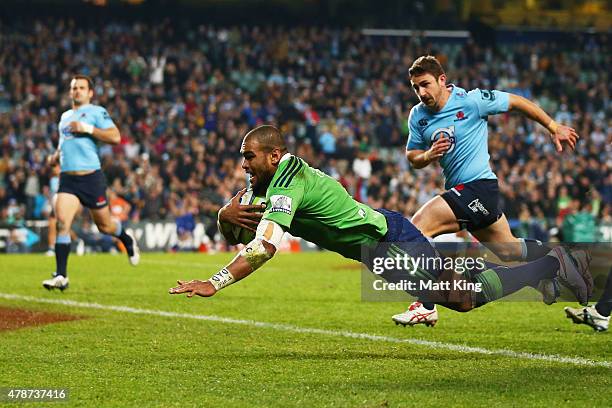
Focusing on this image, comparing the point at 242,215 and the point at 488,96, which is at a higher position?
the point at 488,96

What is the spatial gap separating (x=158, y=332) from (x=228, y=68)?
25471 mm

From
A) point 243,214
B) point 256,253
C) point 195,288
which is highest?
point 243,214

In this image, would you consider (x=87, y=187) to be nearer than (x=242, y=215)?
No

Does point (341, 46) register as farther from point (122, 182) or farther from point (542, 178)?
point (122, 182)

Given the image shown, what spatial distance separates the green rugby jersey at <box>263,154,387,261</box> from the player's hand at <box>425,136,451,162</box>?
112cm

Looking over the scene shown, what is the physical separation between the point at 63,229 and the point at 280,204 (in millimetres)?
6700

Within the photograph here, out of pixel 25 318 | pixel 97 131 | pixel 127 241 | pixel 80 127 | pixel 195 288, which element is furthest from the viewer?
pixel 127 241

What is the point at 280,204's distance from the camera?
22.4 feet

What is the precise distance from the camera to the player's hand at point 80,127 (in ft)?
41.6

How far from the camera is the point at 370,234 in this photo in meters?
7.67

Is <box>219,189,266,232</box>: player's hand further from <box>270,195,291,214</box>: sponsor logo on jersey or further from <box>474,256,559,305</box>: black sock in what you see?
<box>474,256,559,305</box>: black sock

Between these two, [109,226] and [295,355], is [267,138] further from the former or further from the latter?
[109,226]

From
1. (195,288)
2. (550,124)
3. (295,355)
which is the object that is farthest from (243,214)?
(550,124)

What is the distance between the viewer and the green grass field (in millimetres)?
6164
